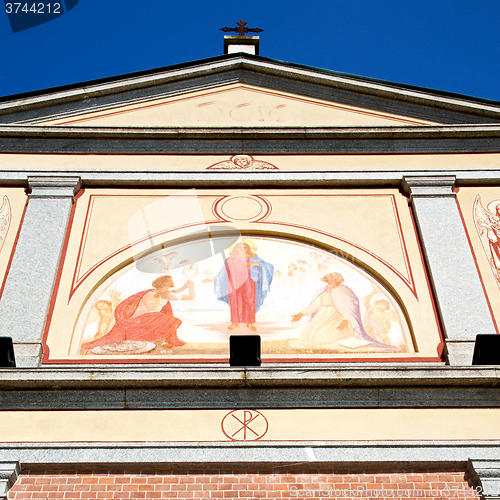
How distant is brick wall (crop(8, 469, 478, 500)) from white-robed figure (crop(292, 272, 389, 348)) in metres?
1.58

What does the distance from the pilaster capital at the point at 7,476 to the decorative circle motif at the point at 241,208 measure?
156 inches

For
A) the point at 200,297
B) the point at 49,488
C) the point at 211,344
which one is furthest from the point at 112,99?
the point at 49,488

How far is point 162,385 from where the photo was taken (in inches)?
244

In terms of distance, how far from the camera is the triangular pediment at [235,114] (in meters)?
9.89

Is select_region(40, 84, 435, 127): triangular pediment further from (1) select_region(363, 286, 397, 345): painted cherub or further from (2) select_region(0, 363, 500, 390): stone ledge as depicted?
(2) select_region(0, 363, 500, 390): stone ledge

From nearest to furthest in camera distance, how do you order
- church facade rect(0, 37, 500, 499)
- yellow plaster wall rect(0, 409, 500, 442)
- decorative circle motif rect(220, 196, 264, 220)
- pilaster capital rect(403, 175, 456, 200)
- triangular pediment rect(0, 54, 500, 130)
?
church facade rect(0, 37, 500, 499)
yellow plaster wall rect(0, 409, 500, 442)
decorative circle motif rect(220, 196, 264, 220)
pilaster capital rect(403, 175, 456, 200)
triangular pediment rect(0, 54, 500, 130)

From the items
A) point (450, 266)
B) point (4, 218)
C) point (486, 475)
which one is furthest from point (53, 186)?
point (486, 475)

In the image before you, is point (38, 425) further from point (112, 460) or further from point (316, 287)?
point (316, 287)

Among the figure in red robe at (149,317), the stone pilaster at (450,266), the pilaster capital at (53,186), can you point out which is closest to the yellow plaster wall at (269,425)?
the stone pilaster at (450,266)

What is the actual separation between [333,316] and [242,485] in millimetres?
2221

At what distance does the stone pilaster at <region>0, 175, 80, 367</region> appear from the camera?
6.81 m

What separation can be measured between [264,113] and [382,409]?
5306mm

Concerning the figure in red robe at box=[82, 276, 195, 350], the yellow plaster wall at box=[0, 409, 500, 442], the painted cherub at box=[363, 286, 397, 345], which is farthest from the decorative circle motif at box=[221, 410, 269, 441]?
the painted cherub at box=[363, 286, 397, 345]

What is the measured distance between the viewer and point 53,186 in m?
8.66
